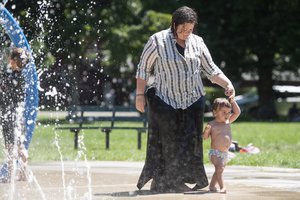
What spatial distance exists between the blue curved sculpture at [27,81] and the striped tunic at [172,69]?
216 cm

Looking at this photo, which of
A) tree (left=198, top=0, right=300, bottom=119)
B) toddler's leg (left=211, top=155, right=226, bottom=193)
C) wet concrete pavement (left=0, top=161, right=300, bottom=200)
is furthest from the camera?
tree (left=198, top=0, right=300, bottom=119)

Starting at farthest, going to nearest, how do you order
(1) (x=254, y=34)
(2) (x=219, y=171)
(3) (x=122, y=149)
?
(1) (x=254, y=34) < (3) (x=122, y=149) < (2) (x=219, y=171)

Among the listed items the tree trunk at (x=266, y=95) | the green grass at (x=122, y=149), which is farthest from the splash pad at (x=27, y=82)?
the tree trunk at (x=266, y=95)

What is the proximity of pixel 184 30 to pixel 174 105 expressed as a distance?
28.3 inches

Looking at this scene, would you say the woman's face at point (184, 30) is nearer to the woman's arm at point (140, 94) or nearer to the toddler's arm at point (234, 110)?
the woman's arm at point (140, 94)

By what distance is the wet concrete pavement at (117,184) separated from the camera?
27.7 feet

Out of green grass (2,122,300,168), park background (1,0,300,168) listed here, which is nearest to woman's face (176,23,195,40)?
green grass (2,122,300,168)

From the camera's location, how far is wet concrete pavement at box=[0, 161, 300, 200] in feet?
27.7

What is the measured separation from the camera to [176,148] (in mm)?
8891

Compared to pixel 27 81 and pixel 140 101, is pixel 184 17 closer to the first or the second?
pixel 140 101

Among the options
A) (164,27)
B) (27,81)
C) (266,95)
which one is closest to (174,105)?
(27,81)

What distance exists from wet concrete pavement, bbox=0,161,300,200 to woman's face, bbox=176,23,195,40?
147 cm

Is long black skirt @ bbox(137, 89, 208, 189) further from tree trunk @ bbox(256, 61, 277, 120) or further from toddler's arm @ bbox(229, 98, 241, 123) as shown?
tree trunk @ bbox(256, 61, 277, 120)

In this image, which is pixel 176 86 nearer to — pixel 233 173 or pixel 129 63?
pixel 233 173
